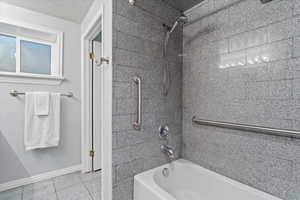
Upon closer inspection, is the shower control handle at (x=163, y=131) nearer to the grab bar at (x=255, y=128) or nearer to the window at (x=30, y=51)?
the grab bar at (x=255, y=128)

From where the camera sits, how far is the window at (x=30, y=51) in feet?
5.96

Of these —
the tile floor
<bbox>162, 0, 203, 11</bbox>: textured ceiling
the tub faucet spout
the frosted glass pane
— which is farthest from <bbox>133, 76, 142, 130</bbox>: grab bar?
the frosted glass pane

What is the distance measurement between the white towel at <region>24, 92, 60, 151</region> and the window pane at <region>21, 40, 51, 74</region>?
40 cm

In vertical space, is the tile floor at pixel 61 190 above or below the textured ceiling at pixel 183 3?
below

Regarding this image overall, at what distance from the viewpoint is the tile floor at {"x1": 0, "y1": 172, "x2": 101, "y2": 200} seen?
1.63 metres

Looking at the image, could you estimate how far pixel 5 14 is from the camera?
177 centimetres

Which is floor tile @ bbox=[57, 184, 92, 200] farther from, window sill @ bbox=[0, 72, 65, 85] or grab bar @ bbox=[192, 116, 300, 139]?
grab bar @ bbox=[192, 116, 300, 139]

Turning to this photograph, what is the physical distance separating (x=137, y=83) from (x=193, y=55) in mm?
775

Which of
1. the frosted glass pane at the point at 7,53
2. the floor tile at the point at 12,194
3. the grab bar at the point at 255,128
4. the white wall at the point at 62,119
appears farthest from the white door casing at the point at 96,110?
the grab bar at the point at 255,128

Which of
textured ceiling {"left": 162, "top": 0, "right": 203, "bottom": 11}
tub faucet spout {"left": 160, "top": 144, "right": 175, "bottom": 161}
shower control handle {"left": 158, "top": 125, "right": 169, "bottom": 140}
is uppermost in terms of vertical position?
textured ceiling {"left": 162, "top": 0, "right": 203, "bottom": 11}

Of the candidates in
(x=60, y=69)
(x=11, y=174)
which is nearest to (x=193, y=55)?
(x=60, y=69)

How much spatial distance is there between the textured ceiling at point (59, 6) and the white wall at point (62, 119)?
0.26 feet

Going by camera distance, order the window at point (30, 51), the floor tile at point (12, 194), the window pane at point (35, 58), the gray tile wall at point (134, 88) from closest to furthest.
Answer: the gray tile wall at point (134, 88), the floor tile at point (12, 194), the window at point (30, 51), the window pane at point (35, 58)

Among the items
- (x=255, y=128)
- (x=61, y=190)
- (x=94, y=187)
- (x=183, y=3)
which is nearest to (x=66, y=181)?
(x=61, y=190)
